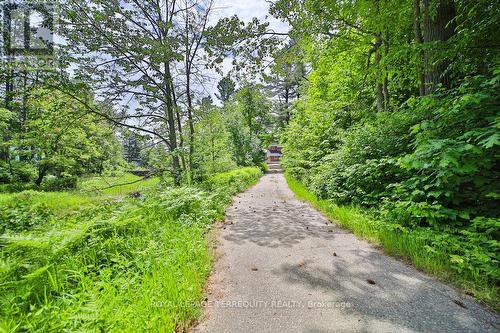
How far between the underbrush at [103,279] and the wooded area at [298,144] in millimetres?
22

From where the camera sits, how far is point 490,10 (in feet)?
11.1

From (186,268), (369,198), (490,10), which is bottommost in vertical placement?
(186,268)

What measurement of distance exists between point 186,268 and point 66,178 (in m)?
20.9

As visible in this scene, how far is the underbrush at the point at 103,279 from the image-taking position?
1680 mm

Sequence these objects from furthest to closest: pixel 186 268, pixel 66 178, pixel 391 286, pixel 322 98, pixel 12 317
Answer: pixel 66 178
pixel 322 98
pixel 186 268
pixel 391 286
pixel 12 317

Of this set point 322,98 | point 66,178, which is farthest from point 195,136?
point 66,178

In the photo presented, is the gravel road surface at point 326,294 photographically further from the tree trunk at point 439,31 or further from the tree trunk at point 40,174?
the tree trunk at point 40,174

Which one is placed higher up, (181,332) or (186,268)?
(186,268)

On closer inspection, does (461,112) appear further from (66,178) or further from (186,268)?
(66,178)

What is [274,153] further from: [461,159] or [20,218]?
[461,159]

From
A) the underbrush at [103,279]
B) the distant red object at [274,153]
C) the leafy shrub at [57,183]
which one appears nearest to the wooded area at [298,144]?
the underbrush at [103,279]

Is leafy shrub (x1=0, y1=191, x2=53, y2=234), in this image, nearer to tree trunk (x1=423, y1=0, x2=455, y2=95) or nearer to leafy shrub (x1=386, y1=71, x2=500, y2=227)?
leafy shrub (x1=386, y1=71, x2=500, y2=227)

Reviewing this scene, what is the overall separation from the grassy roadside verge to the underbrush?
2809 millimetres

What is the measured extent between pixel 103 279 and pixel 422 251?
3886mm
